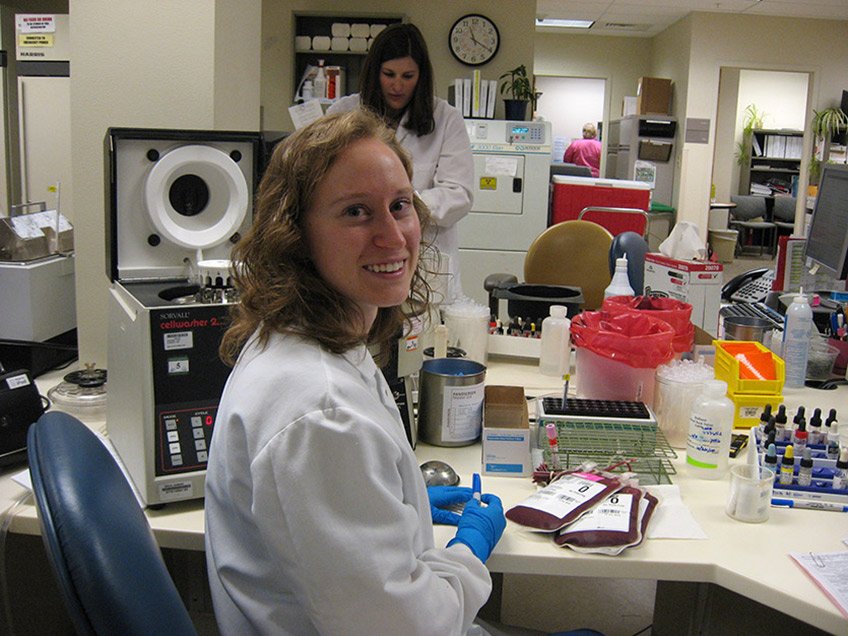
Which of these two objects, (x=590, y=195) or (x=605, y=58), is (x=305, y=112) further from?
(x=605, y=58)

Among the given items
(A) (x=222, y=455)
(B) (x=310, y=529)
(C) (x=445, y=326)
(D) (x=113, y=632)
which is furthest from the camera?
(C) (x=445, y=326)

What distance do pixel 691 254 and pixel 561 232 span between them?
96 cm

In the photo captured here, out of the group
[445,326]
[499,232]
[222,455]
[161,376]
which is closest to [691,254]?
[445,326]

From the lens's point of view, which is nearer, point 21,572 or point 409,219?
point 409,219

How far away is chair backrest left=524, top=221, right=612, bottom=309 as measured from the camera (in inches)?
125

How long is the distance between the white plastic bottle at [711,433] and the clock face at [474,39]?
474 centimetres

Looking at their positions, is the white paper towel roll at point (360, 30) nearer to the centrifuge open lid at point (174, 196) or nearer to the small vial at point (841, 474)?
the centrifuge open lid at point (174, 196)

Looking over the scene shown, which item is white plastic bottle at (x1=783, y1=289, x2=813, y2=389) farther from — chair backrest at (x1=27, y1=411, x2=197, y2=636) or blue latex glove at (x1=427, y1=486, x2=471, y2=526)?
chair backrest at (x1=27, y1=411, x2=197, y2=636)

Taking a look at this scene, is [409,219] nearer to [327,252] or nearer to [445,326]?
[327,252]

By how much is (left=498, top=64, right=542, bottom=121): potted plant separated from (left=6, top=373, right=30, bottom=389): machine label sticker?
14.4ft

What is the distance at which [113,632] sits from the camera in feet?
1.91

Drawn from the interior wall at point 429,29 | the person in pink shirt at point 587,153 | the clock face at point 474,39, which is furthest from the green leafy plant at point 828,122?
the clock face at point 474,39

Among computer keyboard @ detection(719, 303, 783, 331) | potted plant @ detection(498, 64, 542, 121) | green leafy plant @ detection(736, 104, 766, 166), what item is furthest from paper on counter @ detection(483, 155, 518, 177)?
green leafy plant @ detection(736, 104, 766, 166)

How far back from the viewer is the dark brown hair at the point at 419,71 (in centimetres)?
253
